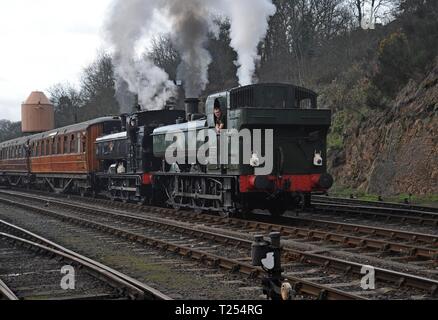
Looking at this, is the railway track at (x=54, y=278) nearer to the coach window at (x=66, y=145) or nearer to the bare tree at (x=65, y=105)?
the coach window at (x=66, y=145)

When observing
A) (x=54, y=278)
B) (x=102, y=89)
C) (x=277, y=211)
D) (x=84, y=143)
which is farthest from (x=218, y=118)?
(x=102, y=89)

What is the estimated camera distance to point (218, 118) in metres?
14.6

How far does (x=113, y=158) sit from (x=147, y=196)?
131 inches

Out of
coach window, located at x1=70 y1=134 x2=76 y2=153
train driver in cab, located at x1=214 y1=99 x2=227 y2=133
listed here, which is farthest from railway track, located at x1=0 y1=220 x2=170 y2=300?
coach window, located at x1=70 y1=134 x2=76 y2=153

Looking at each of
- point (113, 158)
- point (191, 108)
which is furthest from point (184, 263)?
point (113, 158)

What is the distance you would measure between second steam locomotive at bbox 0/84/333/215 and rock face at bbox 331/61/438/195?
768 cm

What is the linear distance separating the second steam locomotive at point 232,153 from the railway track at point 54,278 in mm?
4676

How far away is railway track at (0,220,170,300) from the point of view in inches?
298

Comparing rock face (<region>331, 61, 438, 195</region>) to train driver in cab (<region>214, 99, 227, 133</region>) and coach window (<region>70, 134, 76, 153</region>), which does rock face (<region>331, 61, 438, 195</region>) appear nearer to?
train driver in cab (<region>214, 99, 227, 133</region>)

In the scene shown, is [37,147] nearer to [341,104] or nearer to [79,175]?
[79,175]

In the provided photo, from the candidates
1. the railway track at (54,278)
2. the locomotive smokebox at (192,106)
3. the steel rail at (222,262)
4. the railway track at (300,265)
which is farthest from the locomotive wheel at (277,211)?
the railway track at (54,278)

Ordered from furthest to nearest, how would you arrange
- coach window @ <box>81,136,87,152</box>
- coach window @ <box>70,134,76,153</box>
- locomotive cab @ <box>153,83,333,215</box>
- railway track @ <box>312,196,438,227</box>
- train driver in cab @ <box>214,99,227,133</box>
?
coach window @ <box>70,134,76,153</box> → coach window @ <box>81,136,87,152</box> → train driver in cab @ <box>214,99,227,133</box> → railway track @ <box>312,196,438,227</box> → locomotive cab @ <box>153,83,333,215</box>

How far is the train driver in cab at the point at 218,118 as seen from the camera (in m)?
14.5

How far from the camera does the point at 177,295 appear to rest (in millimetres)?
7668
